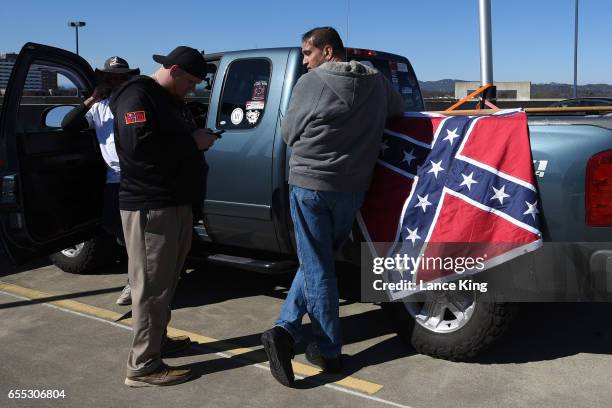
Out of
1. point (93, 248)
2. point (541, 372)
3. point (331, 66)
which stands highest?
point (331, 66)

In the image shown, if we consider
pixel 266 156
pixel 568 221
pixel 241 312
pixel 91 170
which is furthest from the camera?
pixel 91 170

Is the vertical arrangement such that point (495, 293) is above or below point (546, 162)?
below

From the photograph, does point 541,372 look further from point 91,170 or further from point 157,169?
point 91,170

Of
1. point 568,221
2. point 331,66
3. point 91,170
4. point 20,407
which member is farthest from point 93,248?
point 568,221

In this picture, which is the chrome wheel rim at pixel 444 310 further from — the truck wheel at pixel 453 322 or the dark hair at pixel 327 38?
the dark hair at pixel 327 38

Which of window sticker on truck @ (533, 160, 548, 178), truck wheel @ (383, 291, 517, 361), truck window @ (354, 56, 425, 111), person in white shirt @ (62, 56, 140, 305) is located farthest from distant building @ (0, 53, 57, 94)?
window sticker on truck @ (533, 160, 548, 178)

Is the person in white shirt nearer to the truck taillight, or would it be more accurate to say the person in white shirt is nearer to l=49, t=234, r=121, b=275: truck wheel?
l=49, t=234, r=121, b=275: truck wheel

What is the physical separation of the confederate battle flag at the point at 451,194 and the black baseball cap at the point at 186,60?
114 cm

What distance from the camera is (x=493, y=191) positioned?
3258 mm

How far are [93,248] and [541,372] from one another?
3.96 m

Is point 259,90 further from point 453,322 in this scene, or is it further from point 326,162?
point 453,322

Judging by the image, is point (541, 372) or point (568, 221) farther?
point (541, 372)

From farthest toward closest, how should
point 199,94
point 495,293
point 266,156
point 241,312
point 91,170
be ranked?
point 199,94 → point 91,170 → point 241,312 → point 266,156 → point 495,293

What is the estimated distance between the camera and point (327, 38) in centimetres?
334
